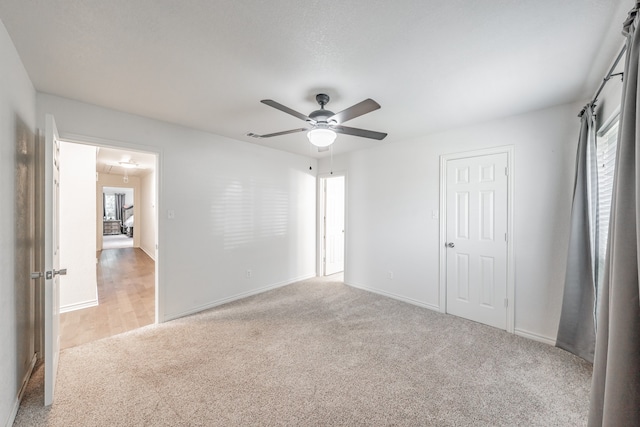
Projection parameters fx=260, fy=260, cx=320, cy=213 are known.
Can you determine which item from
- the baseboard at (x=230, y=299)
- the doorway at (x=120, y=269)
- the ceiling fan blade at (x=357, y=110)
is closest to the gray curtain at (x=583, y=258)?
the ceiling fan blade at (x=357, y=110)

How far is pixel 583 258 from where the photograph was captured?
2.30 metres

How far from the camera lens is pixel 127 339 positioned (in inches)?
107

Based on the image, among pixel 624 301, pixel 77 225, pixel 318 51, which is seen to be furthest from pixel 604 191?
pixel 77 225

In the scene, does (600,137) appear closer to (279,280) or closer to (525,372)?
(525,372)

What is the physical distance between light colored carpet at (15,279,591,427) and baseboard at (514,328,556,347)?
0.12 metres

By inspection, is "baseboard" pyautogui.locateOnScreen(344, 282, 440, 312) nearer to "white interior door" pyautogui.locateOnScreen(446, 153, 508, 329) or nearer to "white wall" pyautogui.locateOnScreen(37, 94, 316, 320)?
"white interior door" pyautogui.locateOnScreen(446, 153, 508, 329)

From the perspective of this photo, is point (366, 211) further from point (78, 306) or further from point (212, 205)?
point (78, 306)

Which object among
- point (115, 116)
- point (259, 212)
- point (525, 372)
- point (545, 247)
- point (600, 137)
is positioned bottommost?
point (525, 372)

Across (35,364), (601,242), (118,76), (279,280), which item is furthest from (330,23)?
(279,280)

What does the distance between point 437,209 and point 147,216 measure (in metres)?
8.41

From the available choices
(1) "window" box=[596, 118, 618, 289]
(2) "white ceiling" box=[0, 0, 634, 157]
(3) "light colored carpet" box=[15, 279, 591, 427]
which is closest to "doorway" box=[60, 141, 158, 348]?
(3) "light colored carpet" box=[15, 279, 591, 427]

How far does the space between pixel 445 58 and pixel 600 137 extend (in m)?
1.79

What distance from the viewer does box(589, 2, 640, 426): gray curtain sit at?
36.5 inches

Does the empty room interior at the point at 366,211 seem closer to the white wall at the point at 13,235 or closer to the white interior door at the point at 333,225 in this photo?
the white wall at the point at 13,235
